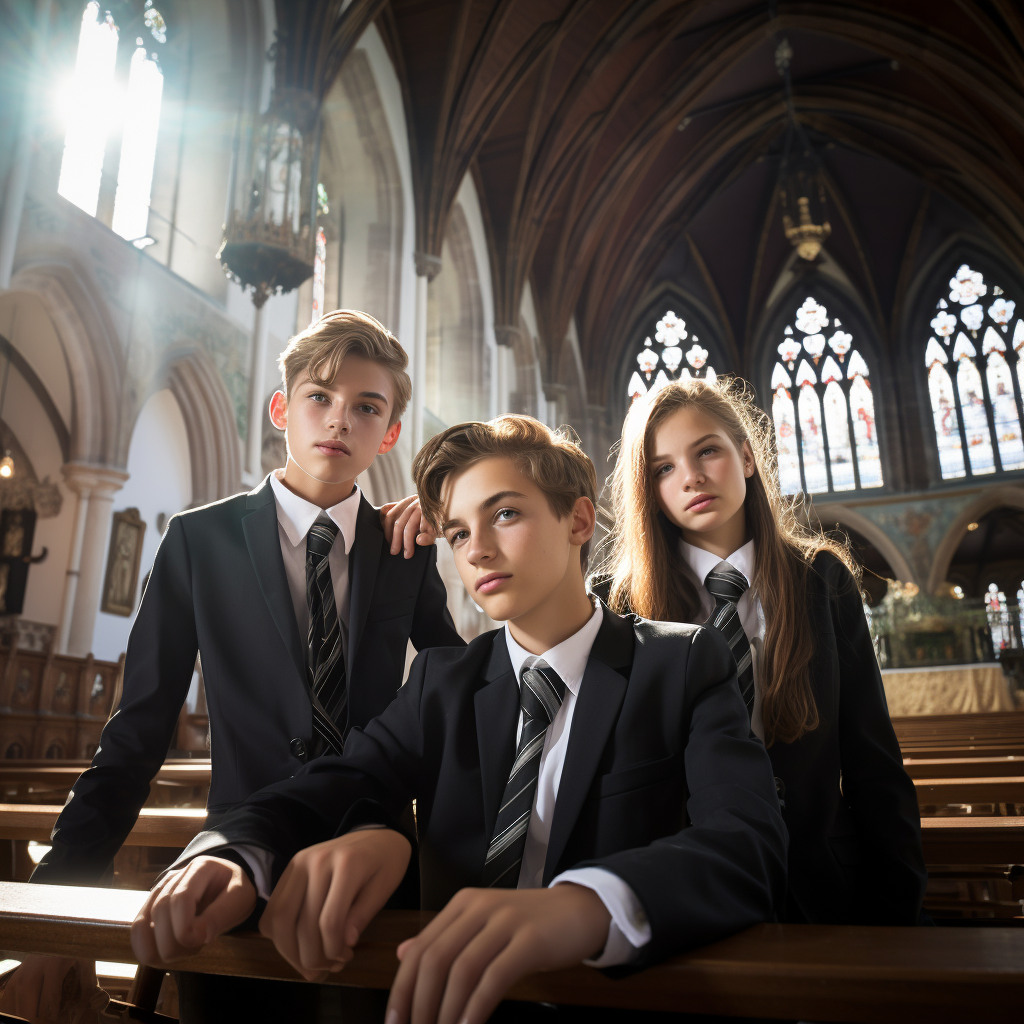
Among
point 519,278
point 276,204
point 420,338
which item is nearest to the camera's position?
point 276,204

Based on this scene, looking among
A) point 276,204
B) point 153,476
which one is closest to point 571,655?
point 276,204

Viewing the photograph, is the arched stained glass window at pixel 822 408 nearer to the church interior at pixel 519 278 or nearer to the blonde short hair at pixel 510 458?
the church interior at pixel 519 278

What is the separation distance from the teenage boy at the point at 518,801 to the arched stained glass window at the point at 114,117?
8292mm

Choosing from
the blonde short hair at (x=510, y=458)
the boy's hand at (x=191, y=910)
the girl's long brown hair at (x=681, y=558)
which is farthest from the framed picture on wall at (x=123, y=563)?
the boy's hand at (x=191, y=910)

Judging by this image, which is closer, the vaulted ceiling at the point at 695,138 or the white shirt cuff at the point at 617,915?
the white shirt cuff at the point at 617,915

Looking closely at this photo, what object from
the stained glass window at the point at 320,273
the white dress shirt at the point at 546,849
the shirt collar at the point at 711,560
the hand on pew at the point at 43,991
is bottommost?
the hand on pew at the point at 43,991

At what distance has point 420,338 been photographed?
11.8m

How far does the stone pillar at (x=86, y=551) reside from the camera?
8062 millimetres

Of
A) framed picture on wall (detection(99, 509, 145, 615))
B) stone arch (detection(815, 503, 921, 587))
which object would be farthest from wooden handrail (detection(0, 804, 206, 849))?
stone arch (detection(815, 503, 921, 587))

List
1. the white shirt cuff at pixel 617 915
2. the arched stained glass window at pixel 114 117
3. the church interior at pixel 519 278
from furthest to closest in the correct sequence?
the arched stained glass window at pixel 114 117 → the church interior at pixel 519 278 → the white shirt cuff at pixel 617 915

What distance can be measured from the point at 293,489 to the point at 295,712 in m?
0.44

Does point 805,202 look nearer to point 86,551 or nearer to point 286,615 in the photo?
point 86,551

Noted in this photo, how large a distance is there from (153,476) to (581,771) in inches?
380

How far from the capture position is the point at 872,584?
2445 cm
